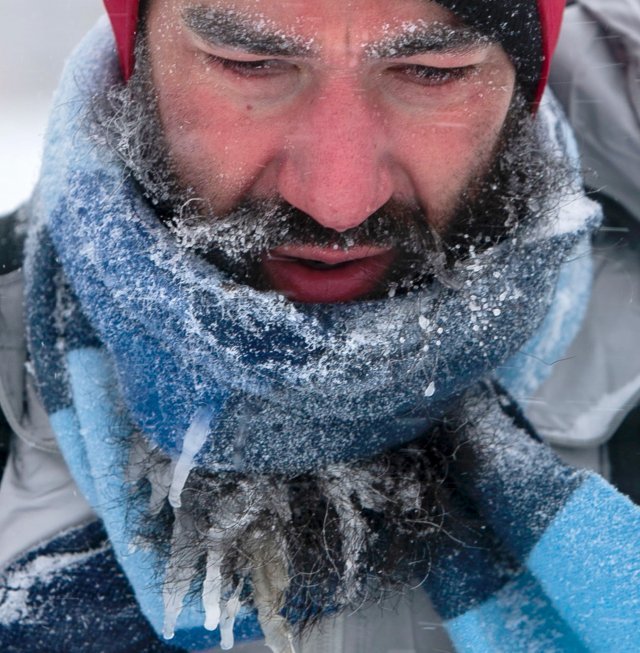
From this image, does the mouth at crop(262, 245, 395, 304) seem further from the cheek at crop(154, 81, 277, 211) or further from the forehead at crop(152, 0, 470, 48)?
the forehead at crop(152, 0, 470, 48)

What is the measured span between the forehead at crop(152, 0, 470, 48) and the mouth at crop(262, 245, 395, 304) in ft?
0.90

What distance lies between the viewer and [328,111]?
3.27 ft

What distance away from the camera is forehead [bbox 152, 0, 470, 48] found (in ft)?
3.07

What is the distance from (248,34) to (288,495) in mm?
601

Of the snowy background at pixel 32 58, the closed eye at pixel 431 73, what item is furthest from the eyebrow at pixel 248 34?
the snowy background at pixel 32 58

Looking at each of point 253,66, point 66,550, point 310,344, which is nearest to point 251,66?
point 253,66

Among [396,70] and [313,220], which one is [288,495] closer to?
[313,220]

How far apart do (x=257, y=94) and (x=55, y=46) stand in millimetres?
757

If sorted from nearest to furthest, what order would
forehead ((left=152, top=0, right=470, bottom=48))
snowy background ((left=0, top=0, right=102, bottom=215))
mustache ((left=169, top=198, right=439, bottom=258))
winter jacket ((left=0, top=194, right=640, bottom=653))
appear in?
forehead ((left=152, top=0, right=470, bottom=48))
mustache ((left=169, top=198, right=439, bottom=258))
winter jacket ((left=0, top=194, right=640, bottom=653))
snowy background ((left=0, top=0, right=102, bottom=215))

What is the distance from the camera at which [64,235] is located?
3.68ft

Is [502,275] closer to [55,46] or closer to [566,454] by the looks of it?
[566,454]

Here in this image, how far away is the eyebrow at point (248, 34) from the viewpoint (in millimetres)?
948

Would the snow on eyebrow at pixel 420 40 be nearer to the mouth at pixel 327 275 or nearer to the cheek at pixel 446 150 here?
the cheek at pixel 446 150

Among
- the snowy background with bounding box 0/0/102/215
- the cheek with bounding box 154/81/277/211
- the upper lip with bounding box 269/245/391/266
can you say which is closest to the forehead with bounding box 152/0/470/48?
the cheek with bounding box 154/81/277/211
